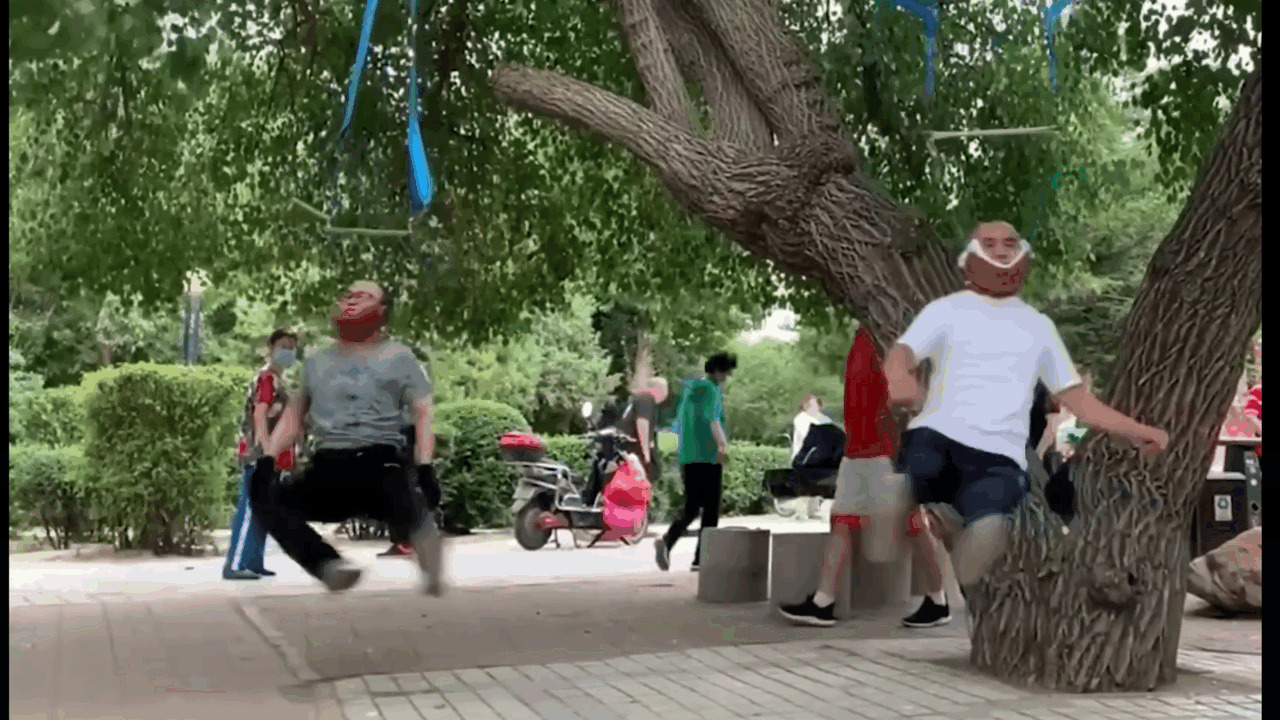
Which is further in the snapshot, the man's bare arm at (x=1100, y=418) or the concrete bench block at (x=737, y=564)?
the concrete bench block at (x=737, y=564)

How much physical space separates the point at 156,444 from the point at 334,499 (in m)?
12.1

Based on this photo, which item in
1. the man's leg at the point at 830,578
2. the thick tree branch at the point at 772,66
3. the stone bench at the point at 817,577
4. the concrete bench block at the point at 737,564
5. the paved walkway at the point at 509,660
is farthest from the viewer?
the concrete bench block at the point at 737,564

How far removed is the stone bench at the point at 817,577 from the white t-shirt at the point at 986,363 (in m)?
6.87

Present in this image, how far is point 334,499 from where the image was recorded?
4906mm

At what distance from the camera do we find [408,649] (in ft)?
30.7

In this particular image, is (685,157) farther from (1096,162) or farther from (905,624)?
(1096,162)

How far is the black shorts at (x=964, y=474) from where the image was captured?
396 cm

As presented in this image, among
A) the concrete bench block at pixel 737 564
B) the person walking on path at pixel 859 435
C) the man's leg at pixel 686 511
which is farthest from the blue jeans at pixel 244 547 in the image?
the person walking on path at pixel 859 435

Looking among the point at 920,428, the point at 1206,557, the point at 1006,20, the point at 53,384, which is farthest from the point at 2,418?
the point at 53,384

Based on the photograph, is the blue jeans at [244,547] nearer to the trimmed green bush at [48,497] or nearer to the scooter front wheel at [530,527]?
the scooter front wheel at [530,527]

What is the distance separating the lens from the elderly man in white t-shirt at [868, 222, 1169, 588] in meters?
3.79

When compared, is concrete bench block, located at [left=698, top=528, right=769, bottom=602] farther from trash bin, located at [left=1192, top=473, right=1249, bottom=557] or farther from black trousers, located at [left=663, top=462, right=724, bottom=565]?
trash bin, located at [left=1192, top=473, right=1249, bottom=557]

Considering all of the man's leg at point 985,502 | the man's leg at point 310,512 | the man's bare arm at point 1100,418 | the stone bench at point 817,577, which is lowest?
the stone bench at point 817,577

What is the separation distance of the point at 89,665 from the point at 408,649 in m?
1.73
